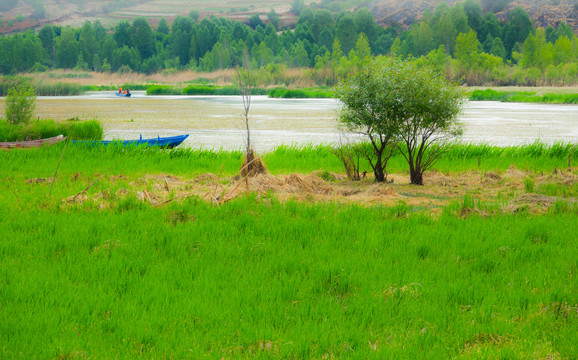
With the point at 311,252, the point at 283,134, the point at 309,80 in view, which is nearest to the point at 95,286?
the point at 311,252

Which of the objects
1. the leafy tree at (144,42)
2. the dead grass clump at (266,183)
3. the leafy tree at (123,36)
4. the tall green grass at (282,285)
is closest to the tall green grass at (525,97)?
the dead grass clump at (266,183)

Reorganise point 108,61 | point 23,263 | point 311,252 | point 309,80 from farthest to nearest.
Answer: point 108,61 → point 309,80 → point 311,252 → point 23,263

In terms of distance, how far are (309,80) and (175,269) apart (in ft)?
220

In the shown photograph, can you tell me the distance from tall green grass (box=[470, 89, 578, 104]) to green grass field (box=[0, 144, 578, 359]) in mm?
44666

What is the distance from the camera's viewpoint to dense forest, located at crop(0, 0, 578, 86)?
271 ft

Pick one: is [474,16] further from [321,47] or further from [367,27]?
[321,47]

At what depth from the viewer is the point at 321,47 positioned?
480 ft

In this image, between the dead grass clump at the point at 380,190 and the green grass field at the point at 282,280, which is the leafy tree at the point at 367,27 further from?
the green grass field at the point at 282,280

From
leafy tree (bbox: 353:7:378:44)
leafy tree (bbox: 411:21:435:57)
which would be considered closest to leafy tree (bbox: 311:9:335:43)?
leafy tree (bbox: 353:7:378:44)

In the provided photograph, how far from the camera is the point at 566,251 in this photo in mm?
6047

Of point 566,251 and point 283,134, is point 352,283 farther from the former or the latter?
A: point 283,134

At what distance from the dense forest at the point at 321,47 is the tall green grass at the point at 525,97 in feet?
60.1

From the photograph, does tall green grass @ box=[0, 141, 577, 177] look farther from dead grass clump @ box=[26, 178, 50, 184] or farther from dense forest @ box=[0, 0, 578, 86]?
dense forest @ box=[0, 0, 578, 86]

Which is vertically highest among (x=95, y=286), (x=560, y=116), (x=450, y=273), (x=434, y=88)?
(x=434, y=88)
